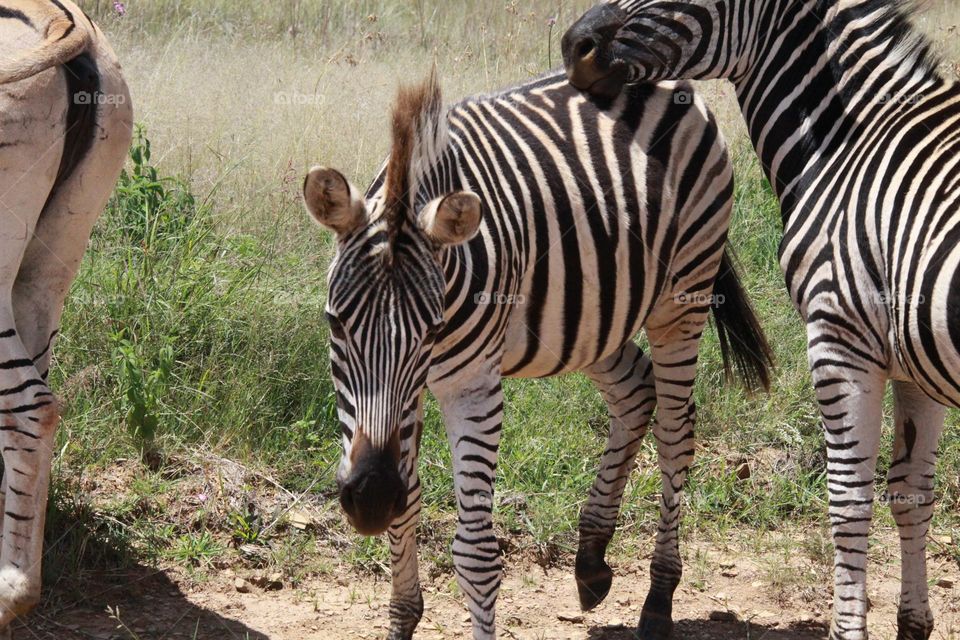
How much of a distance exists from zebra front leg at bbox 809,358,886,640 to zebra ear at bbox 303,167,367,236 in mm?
1733

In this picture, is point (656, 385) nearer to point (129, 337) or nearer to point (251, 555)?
point (251, 555)

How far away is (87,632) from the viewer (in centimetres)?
452

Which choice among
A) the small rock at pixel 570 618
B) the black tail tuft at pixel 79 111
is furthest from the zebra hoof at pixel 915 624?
the black tail tuft at pixel 79 111

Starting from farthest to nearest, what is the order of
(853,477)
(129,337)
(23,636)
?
(129,337), (23,636), (853,477)

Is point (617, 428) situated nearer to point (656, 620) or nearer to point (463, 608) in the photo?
point (656, 620)

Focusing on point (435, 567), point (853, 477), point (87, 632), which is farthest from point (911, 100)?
point (87, 632)

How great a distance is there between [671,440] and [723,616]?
0.90 metres

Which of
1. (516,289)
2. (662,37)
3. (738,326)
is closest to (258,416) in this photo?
(516,289)

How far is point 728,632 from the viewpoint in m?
5.01

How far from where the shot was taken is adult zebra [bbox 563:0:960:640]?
11.8 ft

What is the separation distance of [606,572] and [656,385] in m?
0.92

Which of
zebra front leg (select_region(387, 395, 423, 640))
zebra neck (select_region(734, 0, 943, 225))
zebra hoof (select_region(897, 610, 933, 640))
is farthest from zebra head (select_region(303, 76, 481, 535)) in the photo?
zebra hoof (select_region(897, 610, 933, 640))

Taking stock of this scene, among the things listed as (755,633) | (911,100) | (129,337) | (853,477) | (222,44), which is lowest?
(755,633)

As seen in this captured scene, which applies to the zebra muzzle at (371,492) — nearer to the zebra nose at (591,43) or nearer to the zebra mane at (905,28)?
the zebra nose at (591,43)
